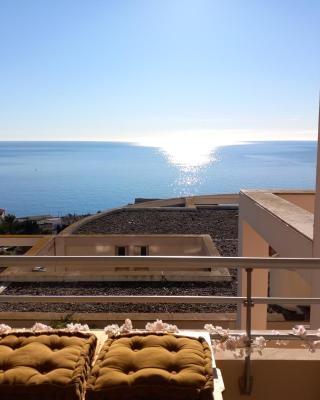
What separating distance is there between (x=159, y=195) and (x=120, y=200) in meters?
15.2

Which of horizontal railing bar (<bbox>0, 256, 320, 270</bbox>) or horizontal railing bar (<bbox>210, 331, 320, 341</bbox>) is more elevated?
horizontal railing bar (<bbox>0, 256, 320, 270</bbox>)

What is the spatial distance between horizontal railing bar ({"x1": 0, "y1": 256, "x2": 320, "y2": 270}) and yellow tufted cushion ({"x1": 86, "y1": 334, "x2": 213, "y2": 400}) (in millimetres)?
421

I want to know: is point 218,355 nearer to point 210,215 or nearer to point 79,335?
point 79,335

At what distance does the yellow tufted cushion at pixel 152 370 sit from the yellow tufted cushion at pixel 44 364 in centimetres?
8

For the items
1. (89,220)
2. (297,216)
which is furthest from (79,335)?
(89,220)

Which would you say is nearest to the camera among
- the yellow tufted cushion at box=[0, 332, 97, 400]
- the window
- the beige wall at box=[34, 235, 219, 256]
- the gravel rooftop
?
the yellow tufted cushion at box=[0, 332, 97, 400]

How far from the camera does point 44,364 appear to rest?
204 cm

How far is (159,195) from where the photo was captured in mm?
150750

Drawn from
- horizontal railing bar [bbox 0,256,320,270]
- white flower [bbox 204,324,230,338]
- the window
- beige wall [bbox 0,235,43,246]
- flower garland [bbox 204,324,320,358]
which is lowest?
the window

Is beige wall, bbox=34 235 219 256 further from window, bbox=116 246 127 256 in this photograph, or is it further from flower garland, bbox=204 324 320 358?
flower garland, bbox=204 324 320 358

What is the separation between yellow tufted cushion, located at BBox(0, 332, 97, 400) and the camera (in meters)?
1.89

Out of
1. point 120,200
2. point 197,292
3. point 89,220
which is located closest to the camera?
point 197,292

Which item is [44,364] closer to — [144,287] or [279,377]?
[279,377]

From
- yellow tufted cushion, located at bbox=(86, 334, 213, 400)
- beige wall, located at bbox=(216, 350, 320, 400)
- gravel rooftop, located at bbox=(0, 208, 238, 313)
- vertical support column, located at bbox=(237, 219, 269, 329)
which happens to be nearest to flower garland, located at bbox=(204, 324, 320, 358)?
beige wall, located at bbox=(216, 350, 320, 400)
